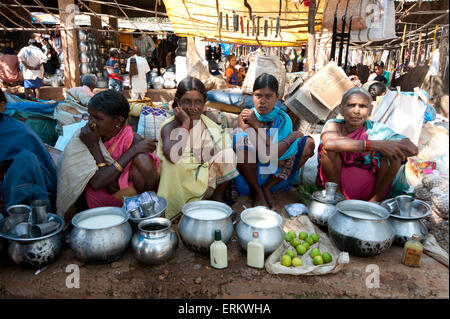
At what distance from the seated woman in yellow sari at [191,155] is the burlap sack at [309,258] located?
686 mm

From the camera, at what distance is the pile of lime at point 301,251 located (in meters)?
1.78

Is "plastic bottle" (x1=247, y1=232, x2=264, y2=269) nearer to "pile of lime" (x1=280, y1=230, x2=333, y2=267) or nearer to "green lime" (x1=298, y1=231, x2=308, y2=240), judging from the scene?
"pile of lime" (x1=280, y1=230, x2=333, y2=267)

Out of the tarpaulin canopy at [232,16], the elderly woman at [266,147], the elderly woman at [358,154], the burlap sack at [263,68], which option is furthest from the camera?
the tarpaulin canopy at [232,16]

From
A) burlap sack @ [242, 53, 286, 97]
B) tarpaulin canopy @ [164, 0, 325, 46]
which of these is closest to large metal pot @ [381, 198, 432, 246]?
burlap sack @ [242, 53, 286, 97]

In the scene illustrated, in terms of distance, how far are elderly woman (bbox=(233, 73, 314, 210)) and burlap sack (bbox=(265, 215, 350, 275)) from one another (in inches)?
16.3

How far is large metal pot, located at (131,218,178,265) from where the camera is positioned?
1708 mm

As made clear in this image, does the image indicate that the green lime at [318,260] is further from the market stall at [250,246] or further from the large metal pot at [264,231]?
the large metal pot at [264,231]

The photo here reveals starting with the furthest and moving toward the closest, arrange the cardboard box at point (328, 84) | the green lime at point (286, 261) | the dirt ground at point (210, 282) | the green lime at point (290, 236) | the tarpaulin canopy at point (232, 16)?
the tarpaulin canopy at point (232, 16), the cardboard box at point (328, 84), the green lime at point (290, 236), the green lime at point (286, 261), the dirt ground at point (210, 282)

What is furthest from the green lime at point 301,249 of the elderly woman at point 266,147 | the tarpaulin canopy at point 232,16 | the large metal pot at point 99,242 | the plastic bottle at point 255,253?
the tarpaulin canopy at point 232,16

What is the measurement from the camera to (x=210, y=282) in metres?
1.70

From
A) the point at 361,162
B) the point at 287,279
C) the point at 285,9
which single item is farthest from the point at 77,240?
the point at 285,9

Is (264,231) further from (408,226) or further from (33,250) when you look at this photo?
(33,250)

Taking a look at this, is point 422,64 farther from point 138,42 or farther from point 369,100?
point 138,42
